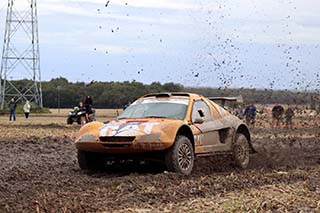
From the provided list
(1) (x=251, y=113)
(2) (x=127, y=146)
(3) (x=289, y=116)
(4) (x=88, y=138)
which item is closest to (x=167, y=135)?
(2) (x=127, y=146)

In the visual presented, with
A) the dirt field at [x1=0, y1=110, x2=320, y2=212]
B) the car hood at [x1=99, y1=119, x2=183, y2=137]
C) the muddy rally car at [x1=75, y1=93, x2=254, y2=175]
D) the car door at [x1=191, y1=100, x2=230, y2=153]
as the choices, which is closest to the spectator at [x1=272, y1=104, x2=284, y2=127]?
the dirt field at [x1=0, y1=110, x2=320, y2=212]

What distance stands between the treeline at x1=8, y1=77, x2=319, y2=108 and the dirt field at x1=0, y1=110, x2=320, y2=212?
4435 mm

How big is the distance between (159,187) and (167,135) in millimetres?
2043

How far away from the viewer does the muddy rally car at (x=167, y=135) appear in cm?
1174

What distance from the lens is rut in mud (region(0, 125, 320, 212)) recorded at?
8148mm

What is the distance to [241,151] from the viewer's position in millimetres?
13945

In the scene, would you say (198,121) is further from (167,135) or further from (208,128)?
(167,135)

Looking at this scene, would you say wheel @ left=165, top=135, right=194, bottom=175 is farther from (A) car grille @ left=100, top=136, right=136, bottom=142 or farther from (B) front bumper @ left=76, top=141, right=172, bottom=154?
(A) car grille @ left=100, top=136, right=136, bottom=142

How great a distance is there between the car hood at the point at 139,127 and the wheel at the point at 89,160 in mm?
639

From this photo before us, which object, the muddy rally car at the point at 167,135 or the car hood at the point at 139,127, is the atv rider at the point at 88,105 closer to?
the muddy rally car at the point at 167,135

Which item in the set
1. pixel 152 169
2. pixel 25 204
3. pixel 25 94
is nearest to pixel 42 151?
pixel 152 169

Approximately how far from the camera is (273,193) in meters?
8.90

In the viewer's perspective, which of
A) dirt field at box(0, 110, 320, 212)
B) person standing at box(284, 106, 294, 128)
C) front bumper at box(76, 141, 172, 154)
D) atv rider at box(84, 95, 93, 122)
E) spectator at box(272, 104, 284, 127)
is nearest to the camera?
dirt field at box(0, 110, 320, 212)

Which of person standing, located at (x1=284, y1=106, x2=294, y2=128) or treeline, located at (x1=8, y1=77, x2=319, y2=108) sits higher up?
treeline, located at (x1=8, y1=77, x2=319, y2=108)
